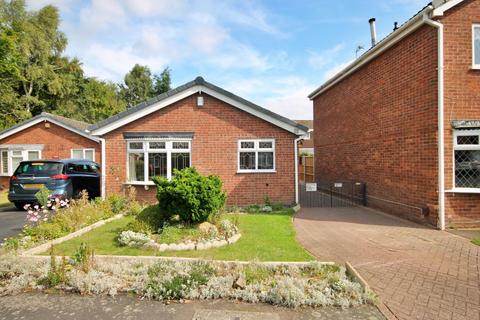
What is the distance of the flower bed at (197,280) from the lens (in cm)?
401

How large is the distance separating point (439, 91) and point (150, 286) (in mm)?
8623

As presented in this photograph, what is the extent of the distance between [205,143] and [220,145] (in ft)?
1.99

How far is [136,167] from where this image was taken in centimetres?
1170

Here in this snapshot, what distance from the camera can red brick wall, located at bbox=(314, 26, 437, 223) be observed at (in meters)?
8.30

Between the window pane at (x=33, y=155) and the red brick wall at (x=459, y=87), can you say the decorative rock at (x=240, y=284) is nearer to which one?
the red brick wall at (x=459, y=87)

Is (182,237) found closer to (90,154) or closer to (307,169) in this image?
(90,154)

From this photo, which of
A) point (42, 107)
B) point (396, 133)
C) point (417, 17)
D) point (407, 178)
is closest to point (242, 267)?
point (407, 178)

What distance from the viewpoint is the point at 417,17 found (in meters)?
8.26

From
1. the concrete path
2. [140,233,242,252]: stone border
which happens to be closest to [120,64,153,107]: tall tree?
[140,233,242,252]: stone border

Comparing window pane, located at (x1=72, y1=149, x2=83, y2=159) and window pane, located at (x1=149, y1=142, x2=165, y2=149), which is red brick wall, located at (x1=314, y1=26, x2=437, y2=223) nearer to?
window pane, located at (x1=149, y1=142, x2=165, y2=149)

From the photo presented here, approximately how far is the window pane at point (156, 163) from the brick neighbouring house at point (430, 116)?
836cm

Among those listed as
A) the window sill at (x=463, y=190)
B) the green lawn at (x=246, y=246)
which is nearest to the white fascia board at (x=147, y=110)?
the green lawn at (x=246, y=246)

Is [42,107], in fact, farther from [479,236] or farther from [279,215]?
[479,236]

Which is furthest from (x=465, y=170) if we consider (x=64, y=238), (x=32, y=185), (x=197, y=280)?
(x=32, y=185)
